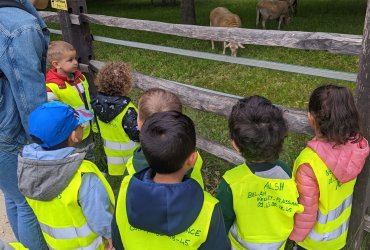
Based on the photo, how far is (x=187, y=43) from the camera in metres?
10.6

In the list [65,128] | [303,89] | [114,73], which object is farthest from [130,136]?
[303,89]

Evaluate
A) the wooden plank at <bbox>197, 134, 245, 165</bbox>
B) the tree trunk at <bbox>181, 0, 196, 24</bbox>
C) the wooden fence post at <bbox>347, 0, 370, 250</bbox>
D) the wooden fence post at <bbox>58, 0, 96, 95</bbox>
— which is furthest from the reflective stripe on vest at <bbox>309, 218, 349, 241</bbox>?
the tree trunk at <bbox>181, 0, 196, 24</bbox>

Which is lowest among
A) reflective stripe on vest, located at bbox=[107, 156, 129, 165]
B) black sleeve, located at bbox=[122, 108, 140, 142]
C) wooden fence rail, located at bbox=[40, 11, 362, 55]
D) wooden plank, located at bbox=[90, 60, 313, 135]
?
reflective stripe on vest, located at bbox=[107, 156, 129, 165]

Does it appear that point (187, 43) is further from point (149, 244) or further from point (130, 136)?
point (149, 244)

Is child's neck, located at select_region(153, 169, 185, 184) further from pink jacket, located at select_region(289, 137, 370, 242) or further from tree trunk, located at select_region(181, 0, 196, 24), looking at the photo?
tree trunk, located at select_region(181, 0, 196, 24)

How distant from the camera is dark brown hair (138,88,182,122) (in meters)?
2.25

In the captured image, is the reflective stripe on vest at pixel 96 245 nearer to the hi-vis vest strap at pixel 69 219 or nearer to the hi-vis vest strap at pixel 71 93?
the hi-vis vest strap at pixel 69 219

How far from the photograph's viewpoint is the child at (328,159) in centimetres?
202

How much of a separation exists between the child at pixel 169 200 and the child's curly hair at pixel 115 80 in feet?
5.32

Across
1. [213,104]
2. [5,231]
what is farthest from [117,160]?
[5,231]

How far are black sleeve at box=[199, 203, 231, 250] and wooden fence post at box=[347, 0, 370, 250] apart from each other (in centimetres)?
118

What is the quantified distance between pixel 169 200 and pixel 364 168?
1491 mm

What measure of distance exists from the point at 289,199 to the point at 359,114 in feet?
2.41

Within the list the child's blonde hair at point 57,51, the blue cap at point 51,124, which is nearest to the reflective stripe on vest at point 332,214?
the blue cap at point 51,124
